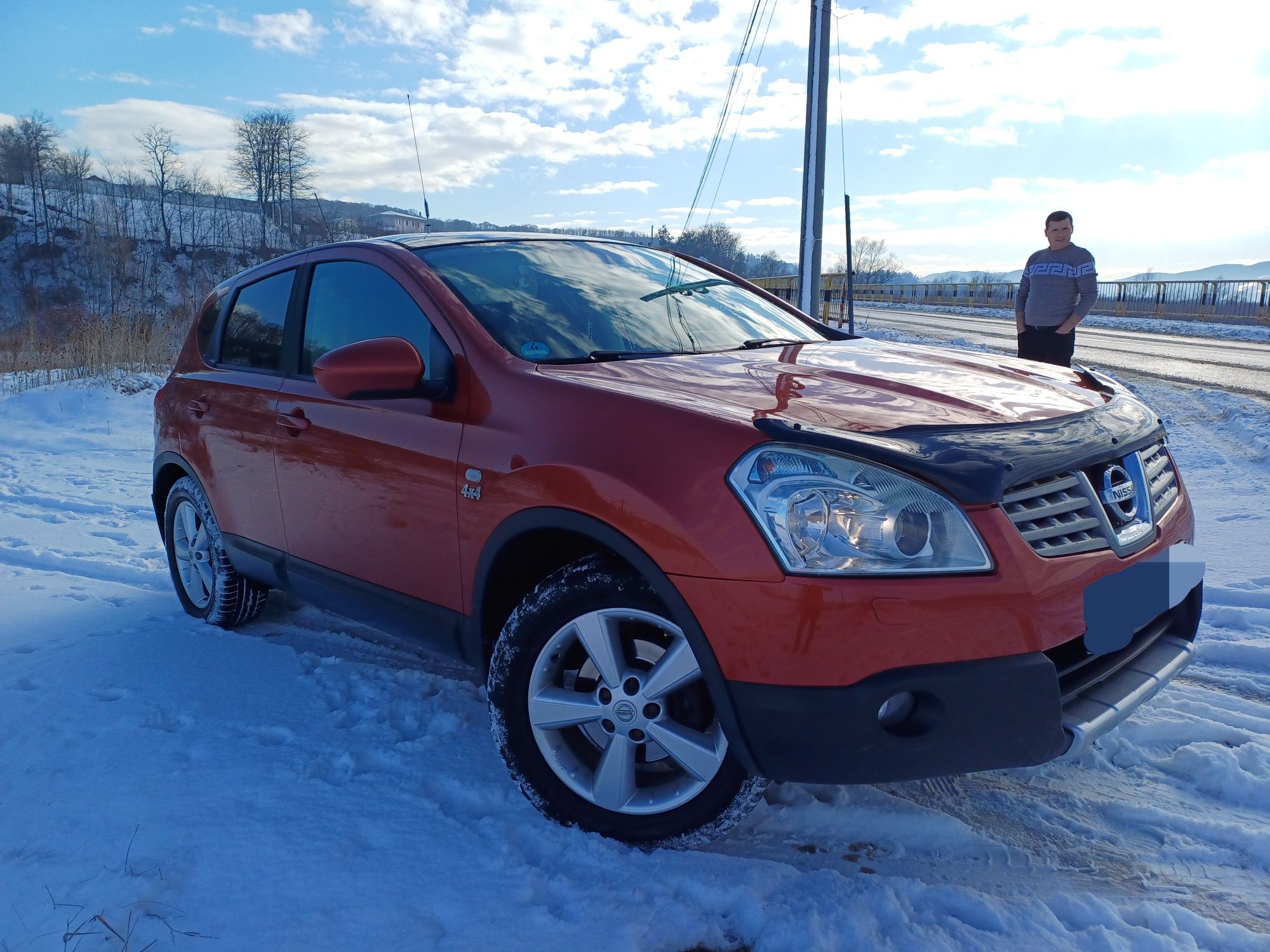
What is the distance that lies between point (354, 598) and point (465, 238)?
1.45 meters

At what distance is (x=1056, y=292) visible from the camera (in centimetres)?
667

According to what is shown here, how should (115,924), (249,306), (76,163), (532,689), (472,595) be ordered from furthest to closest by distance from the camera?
(76,163) < (249,306) < (472,595) < (532,689) < (115,924)

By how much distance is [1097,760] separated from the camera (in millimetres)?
2619

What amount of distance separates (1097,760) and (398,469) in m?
2.35

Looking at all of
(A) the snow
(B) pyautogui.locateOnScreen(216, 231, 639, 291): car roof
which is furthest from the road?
(B) pyautogui.locateOnScreen(216, 231, 639, 291): car roof

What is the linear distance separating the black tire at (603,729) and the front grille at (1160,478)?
1.36 m

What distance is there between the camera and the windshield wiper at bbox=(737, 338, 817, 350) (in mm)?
3139

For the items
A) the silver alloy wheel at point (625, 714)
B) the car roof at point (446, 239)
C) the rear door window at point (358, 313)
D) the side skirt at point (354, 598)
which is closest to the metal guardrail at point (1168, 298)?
the car roof at point (446, 239)

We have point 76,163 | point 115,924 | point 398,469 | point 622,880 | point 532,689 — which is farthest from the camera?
point 76,163

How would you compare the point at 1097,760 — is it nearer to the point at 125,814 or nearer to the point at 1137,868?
the point at 1137,868

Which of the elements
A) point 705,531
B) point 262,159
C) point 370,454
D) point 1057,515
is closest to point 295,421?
point 370,454

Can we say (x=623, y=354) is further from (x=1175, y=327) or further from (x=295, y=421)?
(x=1175, y=327)

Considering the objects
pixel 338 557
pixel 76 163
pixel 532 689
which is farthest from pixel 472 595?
pixel 76 163

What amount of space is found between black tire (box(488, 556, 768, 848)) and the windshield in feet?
2.60
